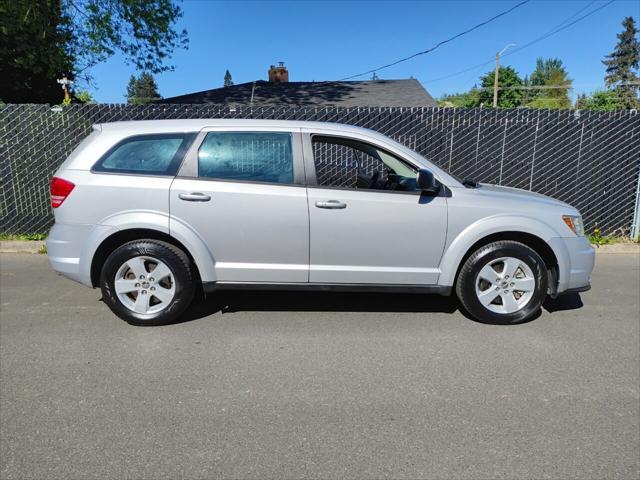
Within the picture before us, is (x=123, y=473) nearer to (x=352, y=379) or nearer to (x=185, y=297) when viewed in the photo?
(x=352, y=379)

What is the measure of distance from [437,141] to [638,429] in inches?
231

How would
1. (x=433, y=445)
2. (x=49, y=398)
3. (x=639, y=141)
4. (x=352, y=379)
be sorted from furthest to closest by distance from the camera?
(x=639, y=141) → (x=352, y=379) → (x=49, y=398) → (x=433, y=445)

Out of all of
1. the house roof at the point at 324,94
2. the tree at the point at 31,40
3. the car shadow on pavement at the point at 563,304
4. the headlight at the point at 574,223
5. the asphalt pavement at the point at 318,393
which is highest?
the tree at the point at 31,40

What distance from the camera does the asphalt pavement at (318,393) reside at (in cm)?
248

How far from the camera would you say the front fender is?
422cm

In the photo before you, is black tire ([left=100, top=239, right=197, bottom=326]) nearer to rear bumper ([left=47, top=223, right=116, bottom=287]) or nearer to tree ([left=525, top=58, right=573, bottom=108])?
rear bumper ([left=47, top=223, right=116, bottom=287])

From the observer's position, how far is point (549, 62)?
4402 inches

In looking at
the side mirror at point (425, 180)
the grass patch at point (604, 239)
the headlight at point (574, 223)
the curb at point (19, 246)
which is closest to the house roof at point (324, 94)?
the grass patch at point (604, 239)

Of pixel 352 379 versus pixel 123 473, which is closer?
pixel 123 473

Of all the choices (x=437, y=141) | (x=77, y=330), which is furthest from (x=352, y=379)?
(x=437, y=141)

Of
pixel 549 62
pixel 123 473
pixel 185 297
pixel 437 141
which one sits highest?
pixel 549 62

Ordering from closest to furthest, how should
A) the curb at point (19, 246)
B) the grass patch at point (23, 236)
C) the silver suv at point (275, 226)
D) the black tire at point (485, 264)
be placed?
the silver suv at point (275, 226), the black tire at point (485, 264), the curb at point (19, 246), the grass patch at point (23, 236)

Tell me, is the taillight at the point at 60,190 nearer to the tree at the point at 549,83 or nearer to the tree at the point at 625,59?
the tree at the point at 549,83

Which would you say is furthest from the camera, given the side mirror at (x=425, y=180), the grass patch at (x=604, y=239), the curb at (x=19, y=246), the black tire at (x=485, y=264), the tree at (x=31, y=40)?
the tree at (x=31, y=40)
